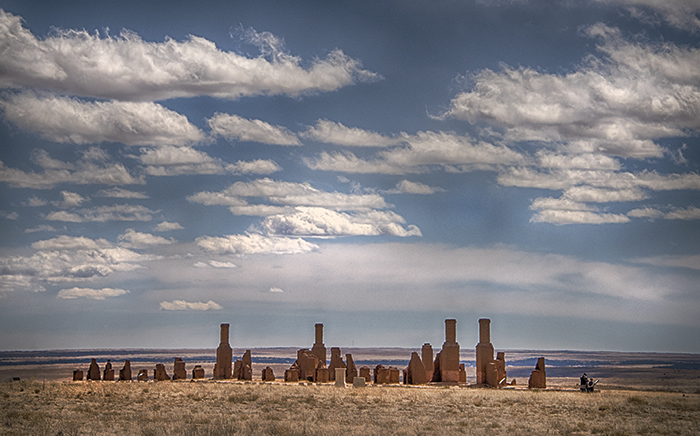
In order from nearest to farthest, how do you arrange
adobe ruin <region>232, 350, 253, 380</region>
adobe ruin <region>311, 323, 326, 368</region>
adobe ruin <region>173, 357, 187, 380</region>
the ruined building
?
1. the ruined building
2. adobe ruin <region>173, 357, 187, 380</region>
3. adobe ruin <region>232, 350, 253, 380</region>
4. adobe ruin <region>311, 323, 326, 368</region>

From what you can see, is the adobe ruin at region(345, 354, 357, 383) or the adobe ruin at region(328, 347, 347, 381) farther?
the adobe ruin at region(328, 347, 347, 381)

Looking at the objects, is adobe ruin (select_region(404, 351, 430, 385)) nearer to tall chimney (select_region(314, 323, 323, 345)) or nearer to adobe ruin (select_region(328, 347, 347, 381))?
adobe ruin (select_region(328, 347, 347, 381))

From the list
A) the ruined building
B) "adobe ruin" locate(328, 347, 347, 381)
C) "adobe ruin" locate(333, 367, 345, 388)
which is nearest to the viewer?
"adobe ruin" locate(333, 367, 345, 388)

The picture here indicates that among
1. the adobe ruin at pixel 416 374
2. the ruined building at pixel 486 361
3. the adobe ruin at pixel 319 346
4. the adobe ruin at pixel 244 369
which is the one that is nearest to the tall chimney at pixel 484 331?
the ruined building at pixel 486 361

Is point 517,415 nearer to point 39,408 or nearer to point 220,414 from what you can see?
point 220,414

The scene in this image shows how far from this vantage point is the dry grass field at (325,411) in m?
31.3

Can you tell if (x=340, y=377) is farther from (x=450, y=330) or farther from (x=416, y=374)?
(x=450, y=330)

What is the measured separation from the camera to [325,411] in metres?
37.9

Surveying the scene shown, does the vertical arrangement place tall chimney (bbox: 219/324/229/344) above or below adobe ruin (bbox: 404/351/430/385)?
above

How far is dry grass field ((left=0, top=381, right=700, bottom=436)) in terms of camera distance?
31.3 meters

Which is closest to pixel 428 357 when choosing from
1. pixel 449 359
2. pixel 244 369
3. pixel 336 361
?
pixel 449 359

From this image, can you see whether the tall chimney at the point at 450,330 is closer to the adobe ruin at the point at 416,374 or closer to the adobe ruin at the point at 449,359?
the adobe ruin at the point at 449,359

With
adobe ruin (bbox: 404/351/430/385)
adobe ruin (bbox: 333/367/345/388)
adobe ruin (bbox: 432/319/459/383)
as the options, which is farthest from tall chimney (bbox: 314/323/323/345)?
adobe ruin (bbox: 333/367/345/388)

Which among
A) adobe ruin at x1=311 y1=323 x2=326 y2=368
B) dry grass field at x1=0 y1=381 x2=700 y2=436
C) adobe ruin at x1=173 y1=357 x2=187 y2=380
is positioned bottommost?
dry grass field at x1=0 y1=381 x2=700 y2=436
